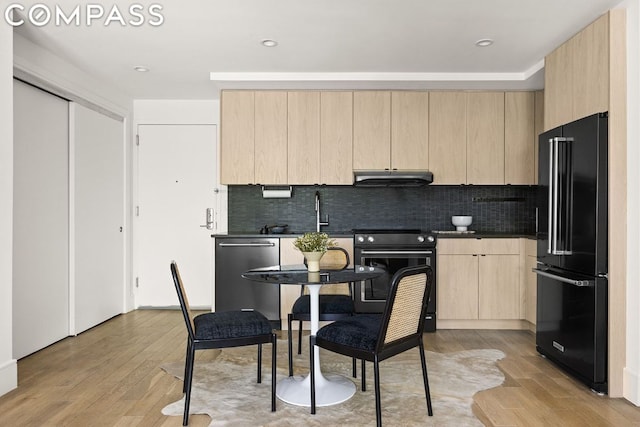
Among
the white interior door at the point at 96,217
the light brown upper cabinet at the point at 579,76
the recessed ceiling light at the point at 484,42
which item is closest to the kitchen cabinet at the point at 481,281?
the light brown upper cabinet at the point at 579,76

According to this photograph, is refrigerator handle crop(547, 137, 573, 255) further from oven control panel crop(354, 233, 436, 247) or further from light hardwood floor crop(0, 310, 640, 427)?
oven control panel crop(354, 233, 436, 247)

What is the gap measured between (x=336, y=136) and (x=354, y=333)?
283cm

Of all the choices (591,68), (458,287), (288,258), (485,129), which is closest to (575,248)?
(591,68)

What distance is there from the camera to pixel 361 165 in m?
4.96

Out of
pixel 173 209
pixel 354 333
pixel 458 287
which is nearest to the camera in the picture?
pixel 354 333

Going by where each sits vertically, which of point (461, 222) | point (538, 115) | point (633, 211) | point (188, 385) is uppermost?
point (538, 115)

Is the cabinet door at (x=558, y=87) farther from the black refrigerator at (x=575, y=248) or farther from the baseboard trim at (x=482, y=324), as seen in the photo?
the baseboard trim at (x=482, y=324)

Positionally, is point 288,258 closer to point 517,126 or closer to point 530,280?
point 530,280

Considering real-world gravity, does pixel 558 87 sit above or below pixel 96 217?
above

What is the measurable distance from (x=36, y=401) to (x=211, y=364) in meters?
1.14

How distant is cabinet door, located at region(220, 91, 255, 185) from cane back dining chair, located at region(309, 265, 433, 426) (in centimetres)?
273

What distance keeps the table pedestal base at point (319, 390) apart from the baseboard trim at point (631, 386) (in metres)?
1.67

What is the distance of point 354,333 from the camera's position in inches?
99.0

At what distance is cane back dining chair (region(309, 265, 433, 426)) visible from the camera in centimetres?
234
